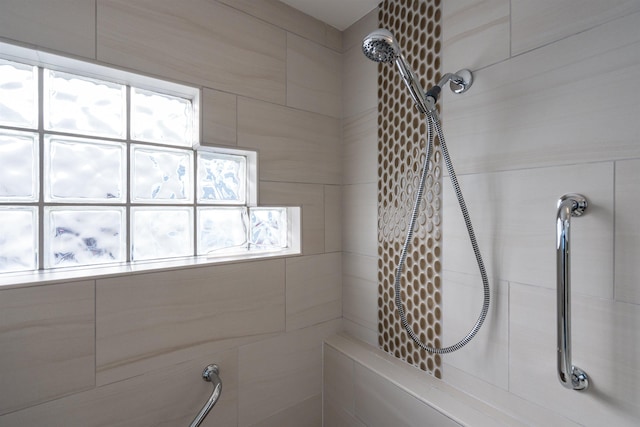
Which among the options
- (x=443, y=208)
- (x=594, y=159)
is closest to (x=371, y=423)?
(x=443, y=208)

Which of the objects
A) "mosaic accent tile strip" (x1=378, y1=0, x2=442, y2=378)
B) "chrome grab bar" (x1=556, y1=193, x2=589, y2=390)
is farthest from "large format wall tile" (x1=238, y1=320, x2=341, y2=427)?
"chrome grab bar" (x1=556, y1=193, x2=589, y2=390)

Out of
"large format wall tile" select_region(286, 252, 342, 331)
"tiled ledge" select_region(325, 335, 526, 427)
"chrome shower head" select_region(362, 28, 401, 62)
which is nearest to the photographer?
"chrome shower head" select_region(362, 28, 401, 62)

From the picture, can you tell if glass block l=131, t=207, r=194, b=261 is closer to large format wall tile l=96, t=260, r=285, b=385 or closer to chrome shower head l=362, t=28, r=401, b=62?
large format wall tile l=96, t=260, r=285, b=385

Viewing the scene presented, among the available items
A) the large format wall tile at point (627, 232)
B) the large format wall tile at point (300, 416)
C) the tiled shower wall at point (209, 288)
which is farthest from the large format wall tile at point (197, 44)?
the large format wall tile at point (300, 416)

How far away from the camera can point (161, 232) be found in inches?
48.6

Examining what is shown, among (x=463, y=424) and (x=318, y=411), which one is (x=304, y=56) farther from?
(x=318, y=411)

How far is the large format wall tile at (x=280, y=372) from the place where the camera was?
127 cm

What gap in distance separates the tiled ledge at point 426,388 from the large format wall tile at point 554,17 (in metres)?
1.15

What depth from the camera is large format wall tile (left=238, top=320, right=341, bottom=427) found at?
1274 mm

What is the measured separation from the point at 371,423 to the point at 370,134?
126 centimetres

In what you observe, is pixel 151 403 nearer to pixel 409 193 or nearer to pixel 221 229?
pixel 221 229

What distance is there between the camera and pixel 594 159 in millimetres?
785

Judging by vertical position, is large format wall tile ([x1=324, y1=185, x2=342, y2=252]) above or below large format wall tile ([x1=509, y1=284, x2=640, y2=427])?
above

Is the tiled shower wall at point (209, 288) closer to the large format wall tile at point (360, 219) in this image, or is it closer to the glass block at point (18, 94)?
the large format wall tile at point (360, 219)
